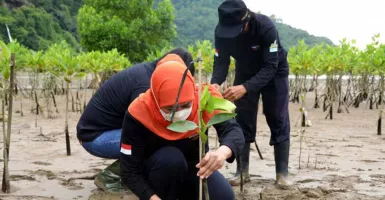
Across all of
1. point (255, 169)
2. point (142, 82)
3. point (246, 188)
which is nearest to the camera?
point (142, 82)

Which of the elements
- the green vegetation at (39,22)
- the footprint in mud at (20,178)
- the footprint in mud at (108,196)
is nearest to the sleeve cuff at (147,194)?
the footprint in mud at (108,196)

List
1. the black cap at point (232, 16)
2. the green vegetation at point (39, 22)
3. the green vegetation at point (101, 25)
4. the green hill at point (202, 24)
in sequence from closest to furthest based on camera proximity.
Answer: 1. the black cap at point (232, 16)
2. the green vegetation at point (101, 25)
3. the green vegetation at point (39, 22)
4. the green hill at point (202, 24)

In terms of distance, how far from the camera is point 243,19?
10.6 feet

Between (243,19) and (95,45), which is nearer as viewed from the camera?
(243,19)

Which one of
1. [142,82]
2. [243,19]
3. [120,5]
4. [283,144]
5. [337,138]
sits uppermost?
[120,5]

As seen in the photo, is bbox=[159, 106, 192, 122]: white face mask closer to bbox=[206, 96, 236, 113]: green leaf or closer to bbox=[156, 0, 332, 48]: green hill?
bbox=[206, 96, 236, 113]: green leaf

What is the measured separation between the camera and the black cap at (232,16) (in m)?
3.18

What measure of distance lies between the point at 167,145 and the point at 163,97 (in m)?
0.50

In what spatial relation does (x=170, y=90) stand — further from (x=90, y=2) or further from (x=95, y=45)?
(x=90, y=2)

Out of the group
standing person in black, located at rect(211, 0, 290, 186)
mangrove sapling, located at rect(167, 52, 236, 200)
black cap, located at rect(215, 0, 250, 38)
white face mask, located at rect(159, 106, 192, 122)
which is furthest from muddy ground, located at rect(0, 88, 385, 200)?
mangrove sapling, located at rect(167, 52, 236, 200)

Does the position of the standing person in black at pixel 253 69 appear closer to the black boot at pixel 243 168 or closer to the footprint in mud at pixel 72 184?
the black boot at pixel 243 168

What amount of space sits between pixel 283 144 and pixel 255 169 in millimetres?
682

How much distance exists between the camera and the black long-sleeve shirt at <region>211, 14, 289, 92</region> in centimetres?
338

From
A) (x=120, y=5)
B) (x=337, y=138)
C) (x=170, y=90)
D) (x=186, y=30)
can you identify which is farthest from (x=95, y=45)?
(x=186, y=30)
